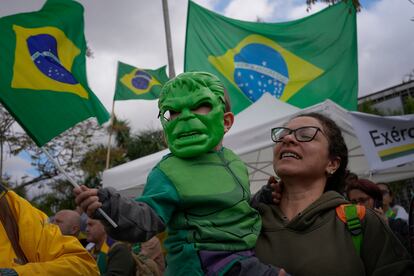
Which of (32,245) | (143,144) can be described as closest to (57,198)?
(143,144)

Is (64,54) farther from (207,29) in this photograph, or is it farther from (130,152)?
(130,152)

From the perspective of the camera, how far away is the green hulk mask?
1831 mm

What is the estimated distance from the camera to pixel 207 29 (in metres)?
8.78

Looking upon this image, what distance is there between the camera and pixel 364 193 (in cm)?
354

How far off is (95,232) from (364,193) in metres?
2.61

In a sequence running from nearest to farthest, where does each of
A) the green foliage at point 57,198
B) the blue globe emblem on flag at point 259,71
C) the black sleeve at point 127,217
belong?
the black sleeve at point 127,217
the blue globe emblem on flag at point 259,71
the green foliage at point 57,198

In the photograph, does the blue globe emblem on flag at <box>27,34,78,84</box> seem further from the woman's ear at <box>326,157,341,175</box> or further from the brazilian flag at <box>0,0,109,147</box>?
the woman's ear at <box>326,157,341,175</box>

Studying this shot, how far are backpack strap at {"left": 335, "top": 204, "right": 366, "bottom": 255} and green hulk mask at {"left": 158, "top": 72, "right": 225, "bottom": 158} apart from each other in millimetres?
575

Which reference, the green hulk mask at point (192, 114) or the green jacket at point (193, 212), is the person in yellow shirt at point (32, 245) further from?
the green hulk mask at point (192, 114)

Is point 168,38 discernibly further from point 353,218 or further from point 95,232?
point 353,218

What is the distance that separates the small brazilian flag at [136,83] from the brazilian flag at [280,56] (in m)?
1.69

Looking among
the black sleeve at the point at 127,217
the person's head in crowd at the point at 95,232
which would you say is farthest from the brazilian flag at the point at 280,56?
the black sleeve at the point at 127,217

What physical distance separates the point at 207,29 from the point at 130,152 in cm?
1853

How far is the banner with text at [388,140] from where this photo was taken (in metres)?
4.94
